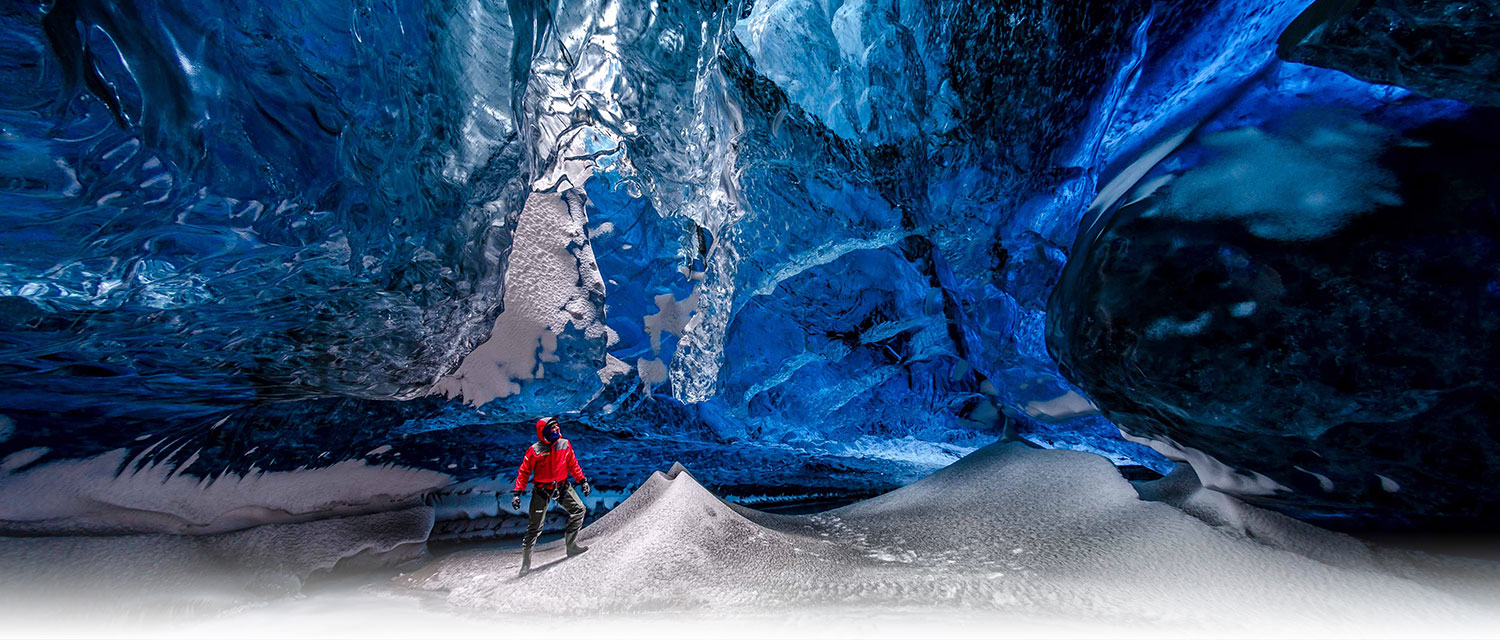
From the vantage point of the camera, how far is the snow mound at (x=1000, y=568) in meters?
1.82

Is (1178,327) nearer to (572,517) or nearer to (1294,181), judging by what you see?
(1294,181)

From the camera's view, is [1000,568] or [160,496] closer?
[1000,568]

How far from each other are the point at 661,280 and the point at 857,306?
4.27 ft

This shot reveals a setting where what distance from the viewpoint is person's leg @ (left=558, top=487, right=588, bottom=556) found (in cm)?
286

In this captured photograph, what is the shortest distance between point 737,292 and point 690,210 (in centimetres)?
59

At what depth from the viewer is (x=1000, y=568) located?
2.33m

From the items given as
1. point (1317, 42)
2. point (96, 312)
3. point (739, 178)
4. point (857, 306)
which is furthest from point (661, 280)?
point (1317, 42)

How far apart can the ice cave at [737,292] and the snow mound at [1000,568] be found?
0.03 metres

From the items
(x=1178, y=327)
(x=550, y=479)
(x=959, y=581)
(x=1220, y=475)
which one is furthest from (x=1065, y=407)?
(x=550, y=479)

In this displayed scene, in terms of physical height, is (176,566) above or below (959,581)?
above

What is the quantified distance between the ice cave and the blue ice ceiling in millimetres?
15

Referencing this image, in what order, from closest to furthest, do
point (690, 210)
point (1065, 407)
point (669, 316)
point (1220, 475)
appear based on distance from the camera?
point (1220, 475)
point (690, 210)
point (1065, 407)
point (669, 316)

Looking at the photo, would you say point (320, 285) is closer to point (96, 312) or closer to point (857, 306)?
point (96, 312)

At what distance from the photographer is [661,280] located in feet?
11.9
